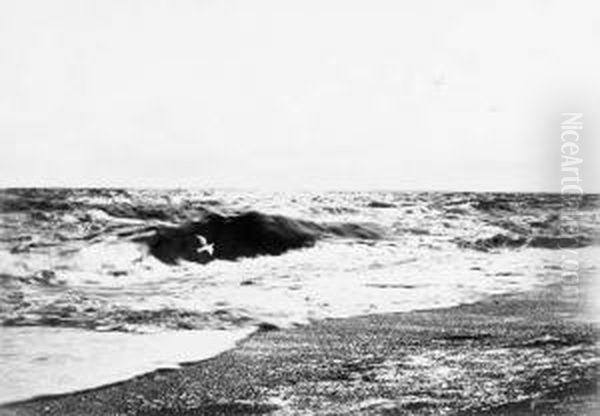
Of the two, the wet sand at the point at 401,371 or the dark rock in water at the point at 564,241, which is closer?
the wet sand at the point at 401,371

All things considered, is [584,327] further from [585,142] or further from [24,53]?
[24,53]

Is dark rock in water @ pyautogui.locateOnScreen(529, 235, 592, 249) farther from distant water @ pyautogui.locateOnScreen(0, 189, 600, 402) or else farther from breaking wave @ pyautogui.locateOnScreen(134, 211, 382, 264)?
breaking wave @ pyautogui.locateOnScreen(134, 211, 382, 264)

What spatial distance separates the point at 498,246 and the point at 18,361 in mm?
1087

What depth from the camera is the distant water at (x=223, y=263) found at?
85.0 inches

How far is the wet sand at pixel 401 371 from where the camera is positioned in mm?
2092

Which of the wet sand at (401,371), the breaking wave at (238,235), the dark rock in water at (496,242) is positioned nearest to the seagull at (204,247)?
the breaking wave at (238,235)

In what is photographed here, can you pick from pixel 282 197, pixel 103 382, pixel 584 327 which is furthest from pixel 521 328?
pixel 103 382

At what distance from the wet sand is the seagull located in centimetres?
21

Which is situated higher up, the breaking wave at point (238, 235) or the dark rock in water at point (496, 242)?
the breaking wave at point (238, 235)

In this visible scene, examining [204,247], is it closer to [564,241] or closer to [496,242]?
[496,242]

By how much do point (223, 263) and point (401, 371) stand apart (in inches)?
17.9

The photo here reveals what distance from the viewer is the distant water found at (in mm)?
2160

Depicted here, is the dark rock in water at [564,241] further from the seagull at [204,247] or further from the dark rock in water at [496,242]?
the seagull at [204,247]

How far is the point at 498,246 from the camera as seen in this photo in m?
2.28
